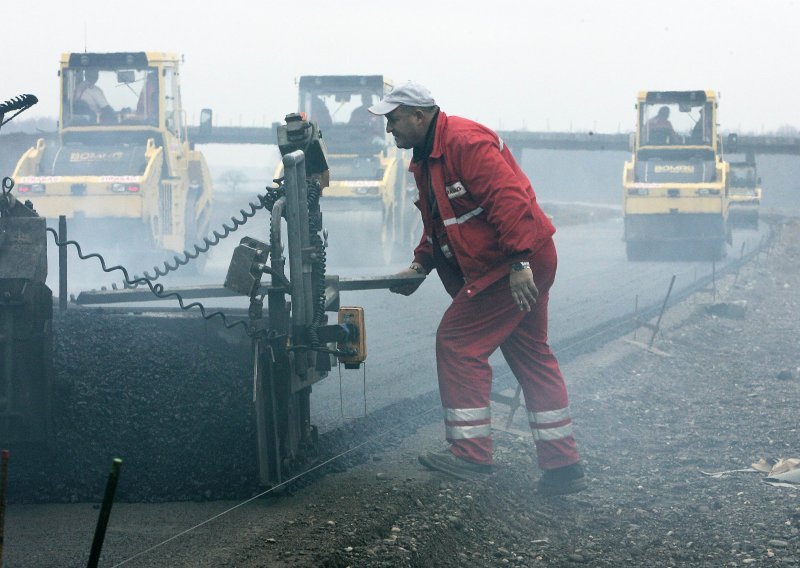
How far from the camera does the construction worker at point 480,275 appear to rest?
16.2ft

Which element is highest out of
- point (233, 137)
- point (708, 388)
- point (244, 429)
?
point (233, 137)

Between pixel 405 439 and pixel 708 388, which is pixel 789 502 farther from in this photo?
pixel 708 388

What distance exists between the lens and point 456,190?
5043 mm

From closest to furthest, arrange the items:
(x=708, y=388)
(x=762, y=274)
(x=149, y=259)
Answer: (x=708, y=388) < (x=149, y=259) < (x=762, y=274)

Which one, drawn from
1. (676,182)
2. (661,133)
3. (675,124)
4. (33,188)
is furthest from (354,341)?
(675,124)

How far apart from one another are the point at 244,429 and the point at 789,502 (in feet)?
8.87

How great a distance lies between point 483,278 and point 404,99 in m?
0.89

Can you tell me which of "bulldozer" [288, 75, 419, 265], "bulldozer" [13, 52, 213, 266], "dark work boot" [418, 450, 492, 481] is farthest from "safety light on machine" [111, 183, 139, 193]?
"dark work boot" [418, 450, 492, 481]

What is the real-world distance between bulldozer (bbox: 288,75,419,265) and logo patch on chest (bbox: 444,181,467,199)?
12150 millimetres

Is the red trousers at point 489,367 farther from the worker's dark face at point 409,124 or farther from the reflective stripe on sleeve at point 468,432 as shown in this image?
the worker's dark face at point 409,124

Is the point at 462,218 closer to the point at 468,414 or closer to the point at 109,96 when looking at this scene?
the point at 468,414

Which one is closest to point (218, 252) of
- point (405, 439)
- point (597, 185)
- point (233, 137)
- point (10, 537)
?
point (405, 439)

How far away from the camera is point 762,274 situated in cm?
1922

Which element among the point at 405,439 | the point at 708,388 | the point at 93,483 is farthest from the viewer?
the point at 708,388
